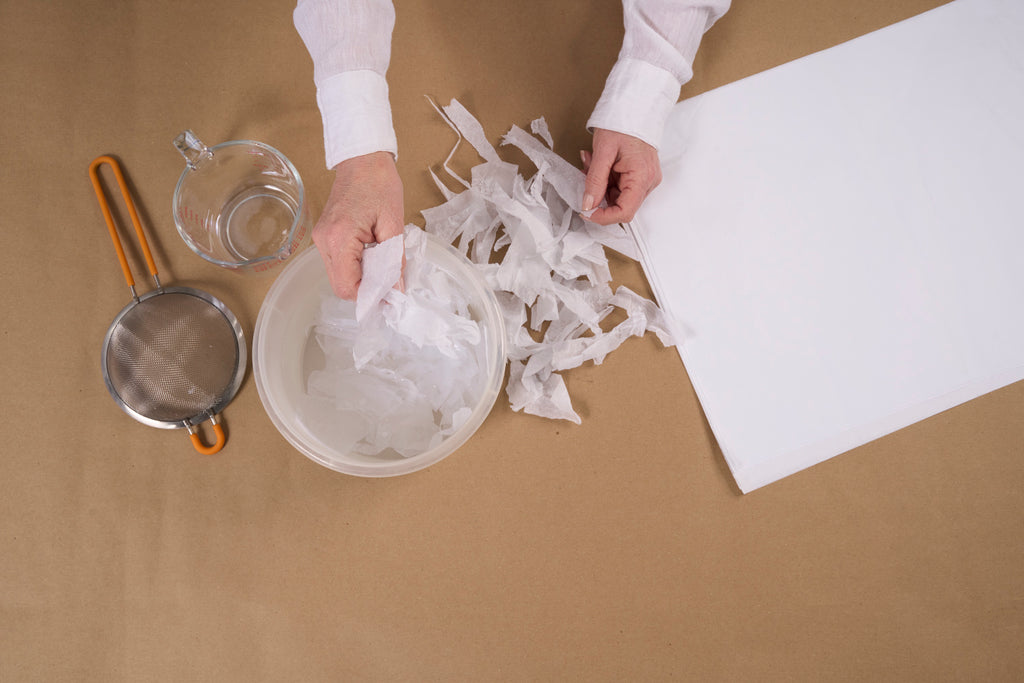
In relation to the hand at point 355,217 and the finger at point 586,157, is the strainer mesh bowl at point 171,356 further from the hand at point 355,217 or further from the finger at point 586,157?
the finger at point 586,157

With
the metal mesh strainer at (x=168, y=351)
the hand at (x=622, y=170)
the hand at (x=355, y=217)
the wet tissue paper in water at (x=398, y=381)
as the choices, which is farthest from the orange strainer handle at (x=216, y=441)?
the hand at (x=622, y=170)

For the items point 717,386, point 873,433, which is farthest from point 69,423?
point 873,433

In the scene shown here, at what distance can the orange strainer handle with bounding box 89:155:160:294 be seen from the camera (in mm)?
619

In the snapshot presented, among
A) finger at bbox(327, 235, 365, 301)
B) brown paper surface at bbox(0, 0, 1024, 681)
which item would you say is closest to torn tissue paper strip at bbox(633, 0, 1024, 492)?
brown paper surface at bbox(0, 0, 1024, 681)

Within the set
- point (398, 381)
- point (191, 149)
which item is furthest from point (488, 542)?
point (191, 149)

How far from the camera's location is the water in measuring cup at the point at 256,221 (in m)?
0.63

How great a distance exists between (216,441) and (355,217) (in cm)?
29

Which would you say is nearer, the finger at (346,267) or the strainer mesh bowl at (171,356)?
the finger at (346,267)

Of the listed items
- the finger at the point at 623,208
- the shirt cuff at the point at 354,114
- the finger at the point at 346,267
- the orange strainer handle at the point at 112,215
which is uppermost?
the orange strainer handle at the point at 112,215

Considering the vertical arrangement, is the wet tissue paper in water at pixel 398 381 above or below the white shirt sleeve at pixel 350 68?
below

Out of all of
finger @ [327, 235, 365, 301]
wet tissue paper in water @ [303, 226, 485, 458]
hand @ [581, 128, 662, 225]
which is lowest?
wet tissue paper in water @ [303, 226, 485, 458]

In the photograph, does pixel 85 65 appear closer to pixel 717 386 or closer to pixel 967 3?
pixel 717 386

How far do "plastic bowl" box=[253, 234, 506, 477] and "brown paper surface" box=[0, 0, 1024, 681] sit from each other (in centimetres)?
7

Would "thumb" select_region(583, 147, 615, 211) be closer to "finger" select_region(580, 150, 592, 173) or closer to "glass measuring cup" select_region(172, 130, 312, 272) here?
"finger" select_region(580, 150, 592, 173)
